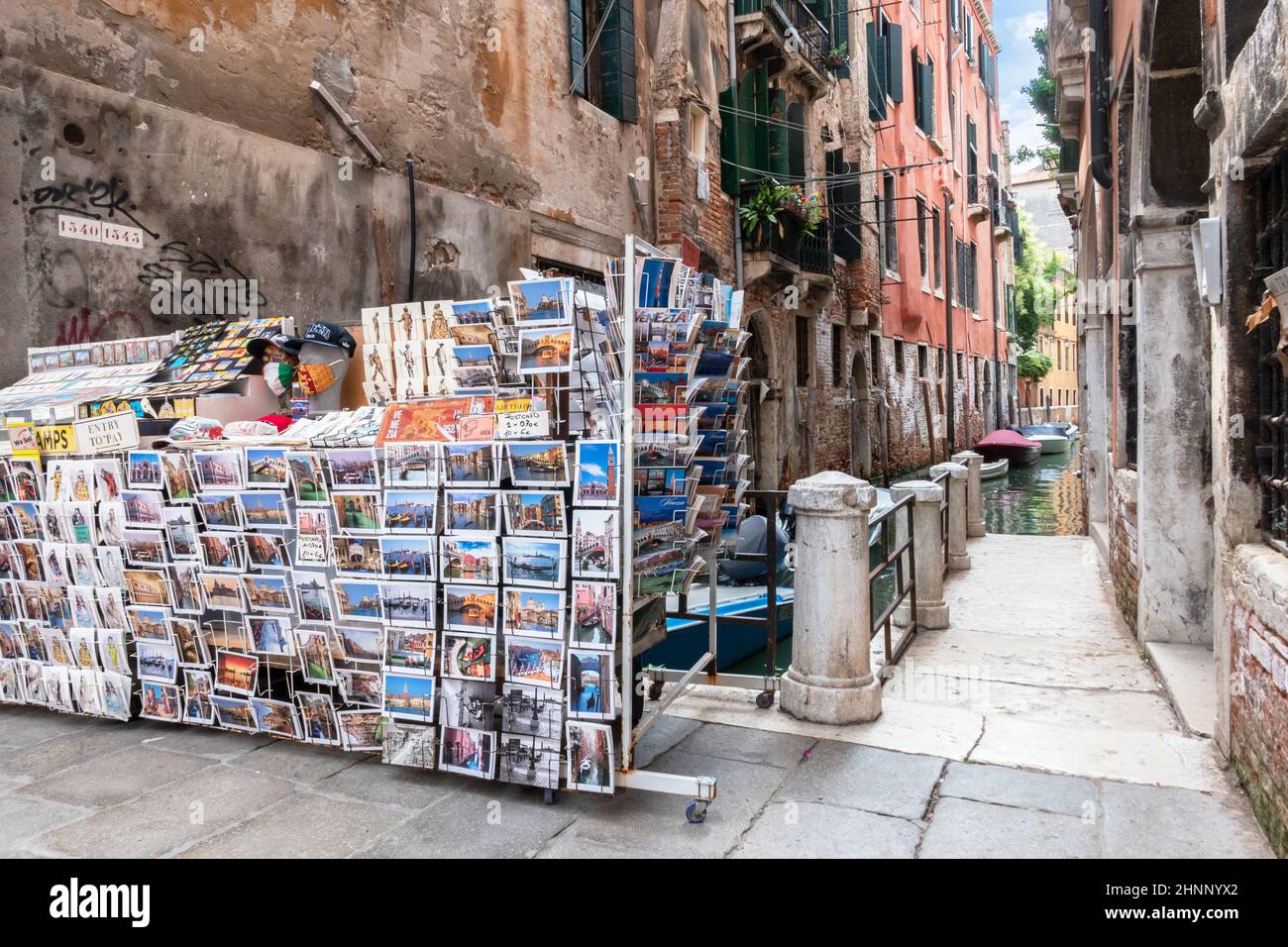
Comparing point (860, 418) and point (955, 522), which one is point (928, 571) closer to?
point (955, 522)

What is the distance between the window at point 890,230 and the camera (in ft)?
71.3

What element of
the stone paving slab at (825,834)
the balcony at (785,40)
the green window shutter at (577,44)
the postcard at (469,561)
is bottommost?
the stone paving slab at (825,834)

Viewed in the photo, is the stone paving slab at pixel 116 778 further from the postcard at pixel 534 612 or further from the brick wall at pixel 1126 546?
the brick wall at pixel 1126 546

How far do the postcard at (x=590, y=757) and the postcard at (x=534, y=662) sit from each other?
0.18m

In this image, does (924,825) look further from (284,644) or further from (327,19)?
(327,19)

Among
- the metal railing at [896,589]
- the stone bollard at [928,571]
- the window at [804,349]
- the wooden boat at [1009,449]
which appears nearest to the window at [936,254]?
the wooden boat at [1009,449]

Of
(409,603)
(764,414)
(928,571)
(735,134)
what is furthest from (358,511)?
(764,414)

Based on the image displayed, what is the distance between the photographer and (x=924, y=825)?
10.3ft

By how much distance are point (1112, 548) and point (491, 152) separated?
6824 millimetres

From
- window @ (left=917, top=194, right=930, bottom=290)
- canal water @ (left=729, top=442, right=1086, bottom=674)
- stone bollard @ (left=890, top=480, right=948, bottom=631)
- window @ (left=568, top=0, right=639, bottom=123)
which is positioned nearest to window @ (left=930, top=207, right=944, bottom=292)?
window @ (left=917, top=194, right=930, bottom=290)

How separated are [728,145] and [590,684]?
12.5 m

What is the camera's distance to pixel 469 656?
341cm

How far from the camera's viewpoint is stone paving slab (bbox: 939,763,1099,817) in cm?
329

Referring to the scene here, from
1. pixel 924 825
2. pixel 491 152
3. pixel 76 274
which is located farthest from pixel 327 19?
pixel 924 825
